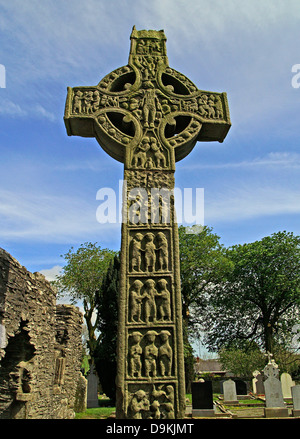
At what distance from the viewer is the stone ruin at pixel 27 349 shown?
8312mm

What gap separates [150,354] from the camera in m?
3.71

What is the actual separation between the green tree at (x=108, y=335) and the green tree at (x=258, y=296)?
1217cm

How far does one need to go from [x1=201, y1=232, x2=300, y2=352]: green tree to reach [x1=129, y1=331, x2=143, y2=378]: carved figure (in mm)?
24825

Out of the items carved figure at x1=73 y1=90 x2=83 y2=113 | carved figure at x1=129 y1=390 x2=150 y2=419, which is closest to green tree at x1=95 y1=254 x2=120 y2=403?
carved figure at x1=73 y1=90 x2=83 y2=113

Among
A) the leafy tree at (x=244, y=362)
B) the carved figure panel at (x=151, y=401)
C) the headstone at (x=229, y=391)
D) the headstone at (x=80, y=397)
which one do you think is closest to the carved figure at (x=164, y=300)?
the carved figure panel at (x=151, y=401)

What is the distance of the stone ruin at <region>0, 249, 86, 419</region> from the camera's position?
8.31m

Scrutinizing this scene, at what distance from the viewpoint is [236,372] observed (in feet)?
133

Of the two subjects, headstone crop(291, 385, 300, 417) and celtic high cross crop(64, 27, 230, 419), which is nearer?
celtic high cross crop(64, 27, 230, 419)

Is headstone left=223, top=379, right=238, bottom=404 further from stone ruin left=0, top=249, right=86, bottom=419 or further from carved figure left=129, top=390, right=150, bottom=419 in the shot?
carved figure left=129, top=390, right=150, bottom=419

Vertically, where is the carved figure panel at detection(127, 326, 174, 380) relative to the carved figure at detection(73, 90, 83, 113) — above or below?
below

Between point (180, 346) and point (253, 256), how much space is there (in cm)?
2653

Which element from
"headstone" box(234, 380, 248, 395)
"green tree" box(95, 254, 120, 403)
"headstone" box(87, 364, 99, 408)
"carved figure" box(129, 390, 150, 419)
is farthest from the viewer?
"headstone" box(234, 380, 248, 395)

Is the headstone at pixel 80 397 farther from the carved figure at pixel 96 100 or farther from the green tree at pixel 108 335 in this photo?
the carved figure at pixel 96 100

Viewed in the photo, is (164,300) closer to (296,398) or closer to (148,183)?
(148,183)
